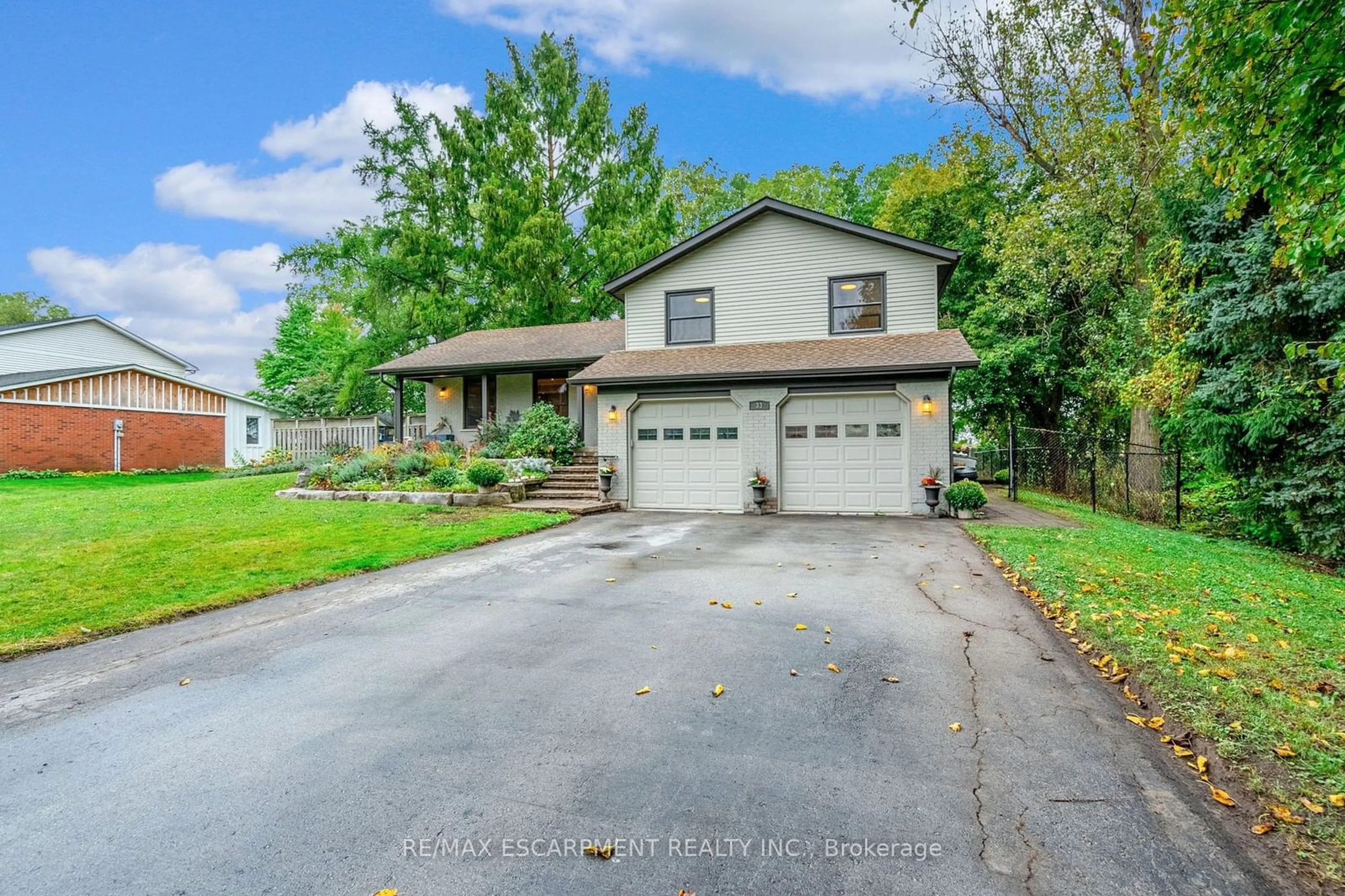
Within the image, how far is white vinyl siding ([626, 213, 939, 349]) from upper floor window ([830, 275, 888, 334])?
0.42 ft

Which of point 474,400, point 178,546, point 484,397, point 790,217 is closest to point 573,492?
point 484,397

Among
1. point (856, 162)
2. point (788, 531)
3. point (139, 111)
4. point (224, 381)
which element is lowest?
point (788, 531)

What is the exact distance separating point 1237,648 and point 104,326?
37594mm

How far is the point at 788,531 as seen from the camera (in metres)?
9.90

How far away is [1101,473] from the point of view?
14.6m

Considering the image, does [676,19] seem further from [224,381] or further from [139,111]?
[224,381]

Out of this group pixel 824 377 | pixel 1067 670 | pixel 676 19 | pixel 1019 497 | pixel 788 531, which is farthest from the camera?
pixel 676 19

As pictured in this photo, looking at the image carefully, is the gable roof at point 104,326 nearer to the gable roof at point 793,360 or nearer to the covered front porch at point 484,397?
the covered front porch at point 484,397

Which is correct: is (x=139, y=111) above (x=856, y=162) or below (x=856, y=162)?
below

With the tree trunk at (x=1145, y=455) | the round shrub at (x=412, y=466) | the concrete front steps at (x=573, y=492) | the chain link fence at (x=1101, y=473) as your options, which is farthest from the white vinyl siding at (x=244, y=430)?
the tree trunk at (x=1145, y=455)

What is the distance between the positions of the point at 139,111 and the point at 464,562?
25634mm

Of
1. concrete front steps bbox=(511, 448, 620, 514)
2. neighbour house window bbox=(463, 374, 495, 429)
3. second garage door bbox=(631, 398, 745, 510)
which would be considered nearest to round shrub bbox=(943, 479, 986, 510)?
second garage door bbox=(631, 398, 745, 510)

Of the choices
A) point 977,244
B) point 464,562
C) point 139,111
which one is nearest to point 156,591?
point 464,562

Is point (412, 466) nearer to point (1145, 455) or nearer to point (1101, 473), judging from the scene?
point (1145, 455)
